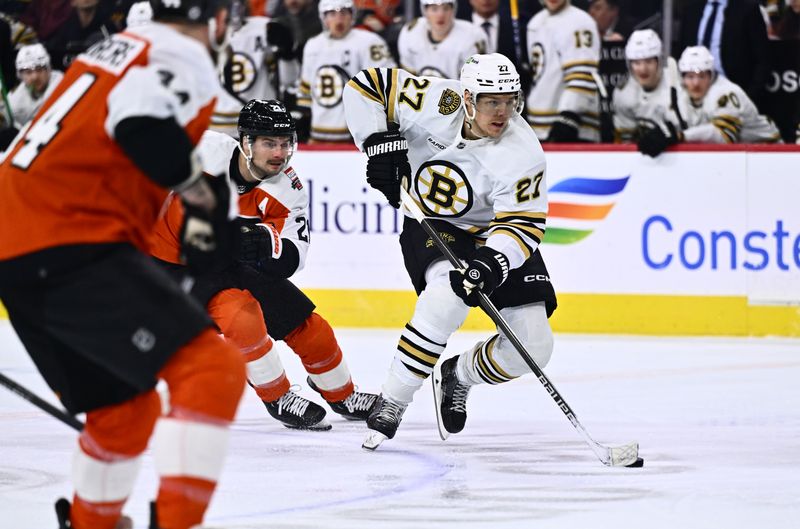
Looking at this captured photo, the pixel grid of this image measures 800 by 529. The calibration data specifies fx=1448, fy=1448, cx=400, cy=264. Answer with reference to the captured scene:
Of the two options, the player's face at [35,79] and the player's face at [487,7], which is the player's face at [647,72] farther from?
the player's face at [35,79]

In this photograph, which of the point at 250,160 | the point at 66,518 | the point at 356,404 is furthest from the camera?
the point at 356,404

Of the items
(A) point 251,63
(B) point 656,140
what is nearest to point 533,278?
(B) point 656,140

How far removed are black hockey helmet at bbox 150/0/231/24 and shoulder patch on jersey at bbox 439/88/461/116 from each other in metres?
1.90

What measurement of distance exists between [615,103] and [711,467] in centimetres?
347

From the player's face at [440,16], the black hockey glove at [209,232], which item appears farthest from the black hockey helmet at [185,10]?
the player's face at [440,16]

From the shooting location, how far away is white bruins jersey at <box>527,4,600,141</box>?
23.4ft

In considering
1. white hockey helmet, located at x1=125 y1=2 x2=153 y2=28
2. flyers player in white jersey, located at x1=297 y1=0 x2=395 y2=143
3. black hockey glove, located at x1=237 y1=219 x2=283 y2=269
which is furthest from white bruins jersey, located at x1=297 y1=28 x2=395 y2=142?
black hockey glove, located at x1=237 y1=219 x2=283 y2=269

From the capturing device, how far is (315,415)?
4621mm

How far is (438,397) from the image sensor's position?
4547 mm

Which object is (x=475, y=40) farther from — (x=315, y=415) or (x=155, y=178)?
(x=155, y=178)

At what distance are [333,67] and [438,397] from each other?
327cm

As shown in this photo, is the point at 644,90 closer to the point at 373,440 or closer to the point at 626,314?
the point at 626,314

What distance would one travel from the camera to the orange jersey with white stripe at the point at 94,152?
99.0 inches

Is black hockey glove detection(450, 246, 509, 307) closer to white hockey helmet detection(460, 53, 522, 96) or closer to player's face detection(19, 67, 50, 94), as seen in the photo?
white hockey helmet detection(460, 53, 522, 96)
